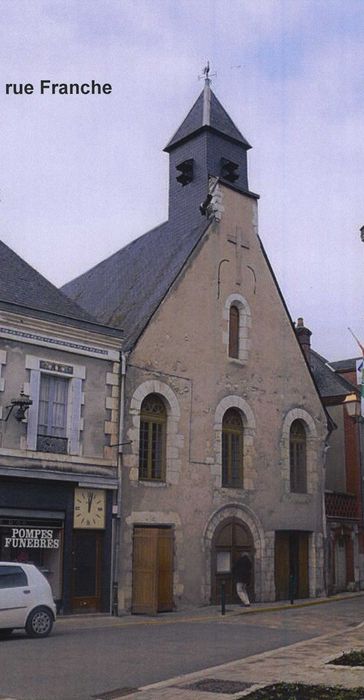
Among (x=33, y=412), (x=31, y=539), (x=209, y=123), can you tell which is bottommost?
(x=31, y=539)

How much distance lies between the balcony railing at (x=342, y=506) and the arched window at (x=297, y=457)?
140 cm

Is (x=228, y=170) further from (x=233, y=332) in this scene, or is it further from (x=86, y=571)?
(x=86, y=571)

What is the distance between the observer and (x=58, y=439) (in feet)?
58.5

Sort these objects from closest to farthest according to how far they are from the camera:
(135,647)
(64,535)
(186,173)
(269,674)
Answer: (269,674) < (135,647) < (64,535) < (186,173)

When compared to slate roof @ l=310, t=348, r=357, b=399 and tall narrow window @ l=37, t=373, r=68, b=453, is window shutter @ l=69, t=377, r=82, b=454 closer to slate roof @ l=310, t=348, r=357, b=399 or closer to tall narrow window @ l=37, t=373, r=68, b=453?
tall narrow window @ l=37, t=373, r=68, b=453

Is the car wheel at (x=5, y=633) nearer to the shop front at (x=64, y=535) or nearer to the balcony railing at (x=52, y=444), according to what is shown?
the shop front at (x=64, y=535)

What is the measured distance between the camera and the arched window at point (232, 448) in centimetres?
2173

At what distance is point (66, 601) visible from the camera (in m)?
17.3

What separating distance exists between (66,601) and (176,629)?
307cm

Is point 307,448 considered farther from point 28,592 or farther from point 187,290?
point 28,592

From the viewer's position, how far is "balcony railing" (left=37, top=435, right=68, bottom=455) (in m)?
17.5

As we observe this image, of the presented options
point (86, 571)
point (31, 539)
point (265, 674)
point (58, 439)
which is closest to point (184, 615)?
point (86, 571)

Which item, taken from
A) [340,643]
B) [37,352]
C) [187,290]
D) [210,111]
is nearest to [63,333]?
[37,352]

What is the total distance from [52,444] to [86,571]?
2945mm
